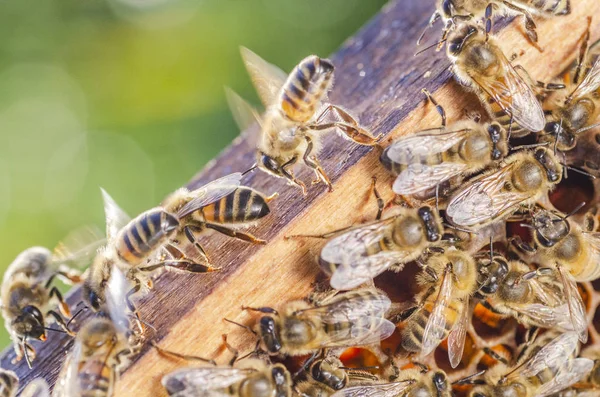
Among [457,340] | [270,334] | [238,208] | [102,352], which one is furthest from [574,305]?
[102,352]

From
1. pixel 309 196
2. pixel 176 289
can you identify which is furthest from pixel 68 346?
pixel 309 196

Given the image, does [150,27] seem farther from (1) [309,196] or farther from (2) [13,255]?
(1) [309,196]

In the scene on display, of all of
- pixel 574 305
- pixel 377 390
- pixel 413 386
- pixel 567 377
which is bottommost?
pixel 567 377

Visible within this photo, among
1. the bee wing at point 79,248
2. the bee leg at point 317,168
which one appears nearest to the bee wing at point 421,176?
the bee leg at point 317,168

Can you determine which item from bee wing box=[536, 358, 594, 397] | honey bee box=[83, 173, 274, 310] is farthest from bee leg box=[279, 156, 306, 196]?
bee wing box=[536, 358, 594, 397]

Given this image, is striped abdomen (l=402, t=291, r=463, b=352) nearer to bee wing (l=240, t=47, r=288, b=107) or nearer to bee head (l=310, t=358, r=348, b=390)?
bee head (l=310, t=358, r=348, b=390)

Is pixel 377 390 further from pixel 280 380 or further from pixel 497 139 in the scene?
pixel 497 139

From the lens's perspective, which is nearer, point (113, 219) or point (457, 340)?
point (457, 340)
